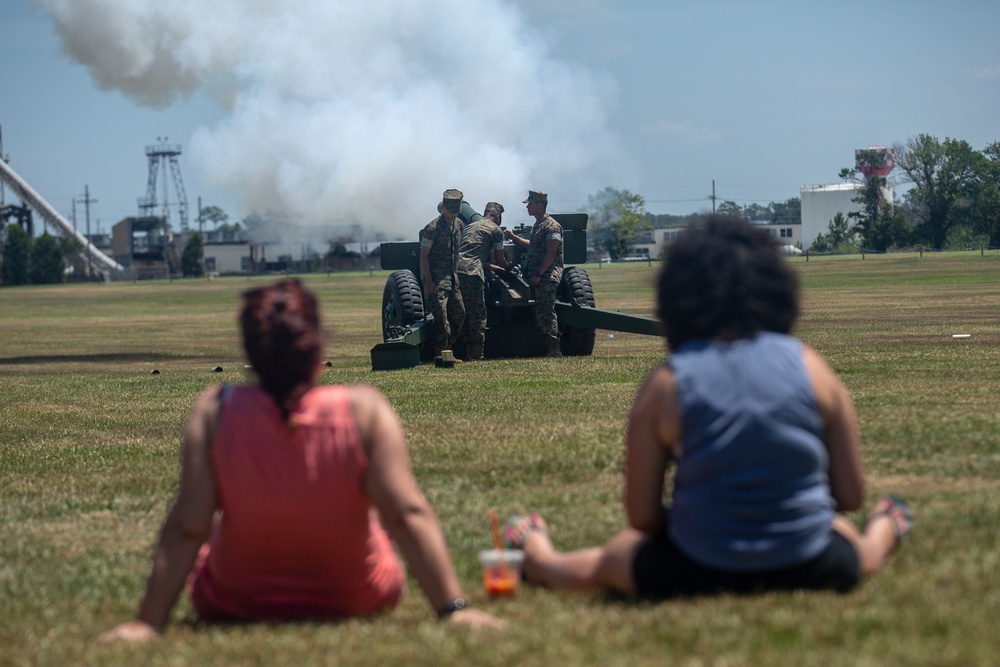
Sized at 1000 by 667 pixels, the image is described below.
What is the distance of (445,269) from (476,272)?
34 cm

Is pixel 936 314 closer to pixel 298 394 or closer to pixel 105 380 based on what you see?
pixel 105 380

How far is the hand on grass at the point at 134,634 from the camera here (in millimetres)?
4160

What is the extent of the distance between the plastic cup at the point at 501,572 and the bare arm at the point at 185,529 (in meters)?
0.91

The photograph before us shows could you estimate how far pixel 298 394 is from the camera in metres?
4.03

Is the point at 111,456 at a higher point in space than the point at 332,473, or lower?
lower

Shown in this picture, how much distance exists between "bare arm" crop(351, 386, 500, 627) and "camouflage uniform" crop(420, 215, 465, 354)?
39.0 feet

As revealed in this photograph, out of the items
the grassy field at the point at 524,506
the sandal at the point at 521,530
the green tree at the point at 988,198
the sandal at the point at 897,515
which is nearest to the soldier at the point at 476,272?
the grassy field at the point at 524,506

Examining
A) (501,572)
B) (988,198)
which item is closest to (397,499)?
(501,572)

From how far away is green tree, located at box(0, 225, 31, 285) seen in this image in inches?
3659

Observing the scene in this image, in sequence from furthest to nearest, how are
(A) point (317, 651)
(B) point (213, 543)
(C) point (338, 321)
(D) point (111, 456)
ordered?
(C) point (338, 321)
(D) point (111, 456)
(B) point (213, 543)
(A) point (317, 651)

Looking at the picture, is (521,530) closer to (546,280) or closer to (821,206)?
(546,280)

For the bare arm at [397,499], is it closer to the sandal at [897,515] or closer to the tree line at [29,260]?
the sandal at [897,515]

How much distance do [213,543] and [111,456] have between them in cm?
502

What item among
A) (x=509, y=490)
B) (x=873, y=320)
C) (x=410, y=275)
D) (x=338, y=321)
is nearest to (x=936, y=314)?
(x=873, y=320)
